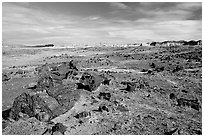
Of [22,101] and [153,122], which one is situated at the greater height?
[22,101]

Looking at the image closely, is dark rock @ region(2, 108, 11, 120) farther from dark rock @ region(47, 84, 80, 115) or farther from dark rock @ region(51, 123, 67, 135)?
dark rock @ region(51, 123, 67, 135)

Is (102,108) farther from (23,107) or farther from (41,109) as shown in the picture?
(23,107)

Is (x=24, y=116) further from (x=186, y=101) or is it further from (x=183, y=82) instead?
(x=183, y=82)

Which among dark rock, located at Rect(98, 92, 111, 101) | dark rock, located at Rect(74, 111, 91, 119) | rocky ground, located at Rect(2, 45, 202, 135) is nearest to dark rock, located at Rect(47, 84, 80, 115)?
rocky ground, located at Rect(2, 45, 202, 135)

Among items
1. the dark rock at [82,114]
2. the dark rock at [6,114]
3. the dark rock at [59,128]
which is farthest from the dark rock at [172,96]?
the dark rock at [6,114]

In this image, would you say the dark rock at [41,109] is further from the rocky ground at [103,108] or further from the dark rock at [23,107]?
the dark rock at [23,107]

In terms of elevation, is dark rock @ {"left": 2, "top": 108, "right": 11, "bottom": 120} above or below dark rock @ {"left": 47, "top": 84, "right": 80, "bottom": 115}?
below

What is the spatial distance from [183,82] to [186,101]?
4.28 m

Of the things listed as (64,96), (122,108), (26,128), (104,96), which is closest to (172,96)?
(122,108)

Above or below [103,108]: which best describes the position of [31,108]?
above

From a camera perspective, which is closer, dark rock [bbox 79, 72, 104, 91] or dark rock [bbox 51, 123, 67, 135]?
dark rock [bbox 51, 123, 67, 135]

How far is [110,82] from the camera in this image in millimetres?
16953

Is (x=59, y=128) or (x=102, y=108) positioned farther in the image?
(x=102, y=108)

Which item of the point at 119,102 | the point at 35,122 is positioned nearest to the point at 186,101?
the point at 119,102
